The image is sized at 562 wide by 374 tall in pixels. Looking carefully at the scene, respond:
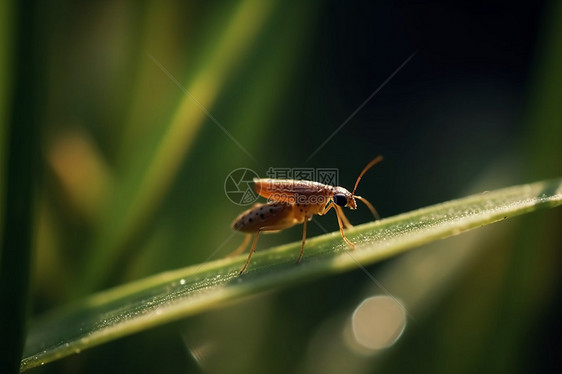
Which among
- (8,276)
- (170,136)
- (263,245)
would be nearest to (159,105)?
(170,136)

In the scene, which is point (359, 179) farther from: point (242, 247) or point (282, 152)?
point (242, 247)

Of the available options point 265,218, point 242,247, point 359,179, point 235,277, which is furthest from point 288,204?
point 235,277

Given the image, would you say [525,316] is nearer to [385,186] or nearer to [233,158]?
[385,186]

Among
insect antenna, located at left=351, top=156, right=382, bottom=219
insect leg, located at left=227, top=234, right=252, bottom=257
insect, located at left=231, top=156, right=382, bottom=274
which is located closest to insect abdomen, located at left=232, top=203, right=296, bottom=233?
insect, located at left=231, top=156, right=382, bottom=274

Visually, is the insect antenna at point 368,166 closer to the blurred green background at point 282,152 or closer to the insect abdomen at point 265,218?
the blurred green background at point 282,152

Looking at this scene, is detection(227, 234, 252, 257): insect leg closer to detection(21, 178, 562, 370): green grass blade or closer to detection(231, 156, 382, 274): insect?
detection(231, 156, 382, 274): insect
